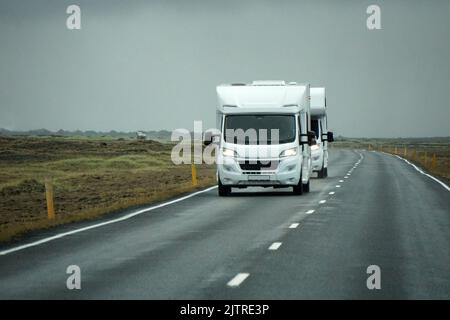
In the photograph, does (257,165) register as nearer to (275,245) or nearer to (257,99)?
(257,99)

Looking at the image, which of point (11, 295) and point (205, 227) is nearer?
point (11, 295)

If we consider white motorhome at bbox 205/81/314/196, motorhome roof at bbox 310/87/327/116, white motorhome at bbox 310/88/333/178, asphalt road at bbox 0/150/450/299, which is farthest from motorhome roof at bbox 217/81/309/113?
motorhome roof at bbox 310/87/327/116

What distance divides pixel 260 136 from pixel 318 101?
12726 millimetres

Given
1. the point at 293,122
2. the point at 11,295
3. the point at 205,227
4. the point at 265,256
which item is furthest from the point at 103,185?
the point at 11,295

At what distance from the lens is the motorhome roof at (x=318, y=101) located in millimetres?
41297

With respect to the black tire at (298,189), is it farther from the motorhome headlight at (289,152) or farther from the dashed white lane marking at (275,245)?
the dashed white lane marking at (275,245)

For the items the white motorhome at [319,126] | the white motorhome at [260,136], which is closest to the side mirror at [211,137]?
the white motorhome at [260,136]

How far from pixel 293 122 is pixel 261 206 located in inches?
189

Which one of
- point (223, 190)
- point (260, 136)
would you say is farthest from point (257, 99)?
point (223, 190)

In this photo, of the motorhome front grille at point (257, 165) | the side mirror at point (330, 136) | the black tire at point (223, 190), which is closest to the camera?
the motorhome front grille at point (257, 165)

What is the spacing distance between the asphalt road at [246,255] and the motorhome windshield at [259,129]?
4049mm

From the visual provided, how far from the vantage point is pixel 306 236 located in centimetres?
1733

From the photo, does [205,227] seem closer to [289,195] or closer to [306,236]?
[306,236]
